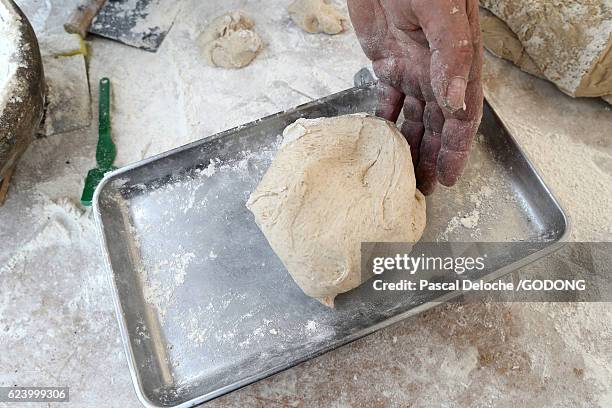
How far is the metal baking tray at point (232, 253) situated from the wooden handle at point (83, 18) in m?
0.90

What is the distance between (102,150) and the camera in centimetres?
189

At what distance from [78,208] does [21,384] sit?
578mm

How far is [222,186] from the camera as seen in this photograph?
1639 mm

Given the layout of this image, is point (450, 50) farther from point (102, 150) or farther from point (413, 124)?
point (102, 150)

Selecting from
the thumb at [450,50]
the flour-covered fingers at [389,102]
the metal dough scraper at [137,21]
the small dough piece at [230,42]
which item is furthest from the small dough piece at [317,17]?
the thumb at [450,50]

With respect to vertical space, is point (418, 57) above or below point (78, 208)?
above

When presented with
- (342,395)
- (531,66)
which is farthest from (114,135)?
(531,66)

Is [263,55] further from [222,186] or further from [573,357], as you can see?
[573,357]

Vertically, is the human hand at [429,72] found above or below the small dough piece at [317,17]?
above

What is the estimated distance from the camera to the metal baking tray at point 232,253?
138cm

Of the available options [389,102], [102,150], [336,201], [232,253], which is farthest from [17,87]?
[389,102]

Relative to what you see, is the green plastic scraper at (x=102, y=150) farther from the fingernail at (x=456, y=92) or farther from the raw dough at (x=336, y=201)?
the fingernail at (x=456, y=92)

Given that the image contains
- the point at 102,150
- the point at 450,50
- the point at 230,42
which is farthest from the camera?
the point at 230,42

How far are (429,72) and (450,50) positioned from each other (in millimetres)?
176
